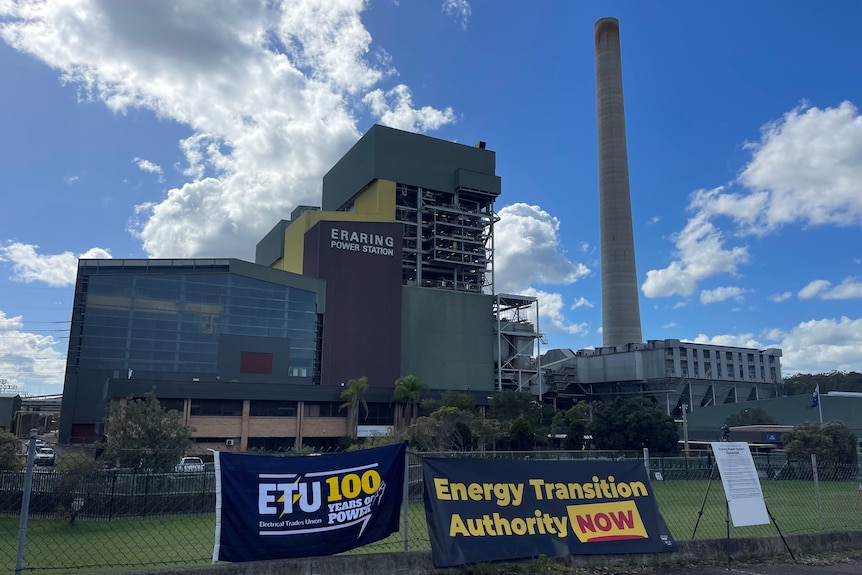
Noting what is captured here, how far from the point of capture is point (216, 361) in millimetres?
72188

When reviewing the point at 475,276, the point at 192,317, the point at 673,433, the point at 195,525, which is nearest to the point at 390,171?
the point at 475,276

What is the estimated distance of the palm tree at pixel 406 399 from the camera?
73.5 metres

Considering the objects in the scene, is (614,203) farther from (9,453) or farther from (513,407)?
(9,453)

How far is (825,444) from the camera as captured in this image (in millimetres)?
46125

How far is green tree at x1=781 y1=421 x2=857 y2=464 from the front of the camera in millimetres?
46125

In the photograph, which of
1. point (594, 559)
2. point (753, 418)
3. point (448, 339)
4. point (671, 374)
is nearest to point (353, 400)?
point (448, 339)

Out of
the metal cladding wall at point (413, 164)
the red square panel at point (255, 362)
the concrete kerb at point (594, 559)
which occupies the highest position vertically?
the metal cladding wall at point (413, 164)

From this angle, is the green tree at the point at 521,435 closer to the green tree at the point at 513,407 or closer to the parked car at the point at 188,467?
the green tree at the point at 513,407

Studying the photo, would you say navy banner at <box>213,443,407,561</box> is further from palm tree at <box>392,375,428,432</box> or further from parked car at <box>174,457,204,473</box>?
palm tree at <box>392,375,428,432</box>

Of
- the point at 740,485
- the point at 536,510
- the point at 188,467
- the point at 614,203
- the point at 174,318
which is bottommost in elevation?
the point at 188,467

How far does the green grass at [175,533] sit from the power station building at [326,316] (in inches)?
1892

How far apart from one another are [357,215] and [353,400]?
3042cm

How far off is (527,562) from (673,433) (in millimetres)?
50770

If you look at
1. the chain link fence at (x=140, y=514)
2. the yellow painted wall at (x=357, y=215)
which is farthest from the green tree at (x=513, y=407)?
the chain link fence at (x=140, y=514)
